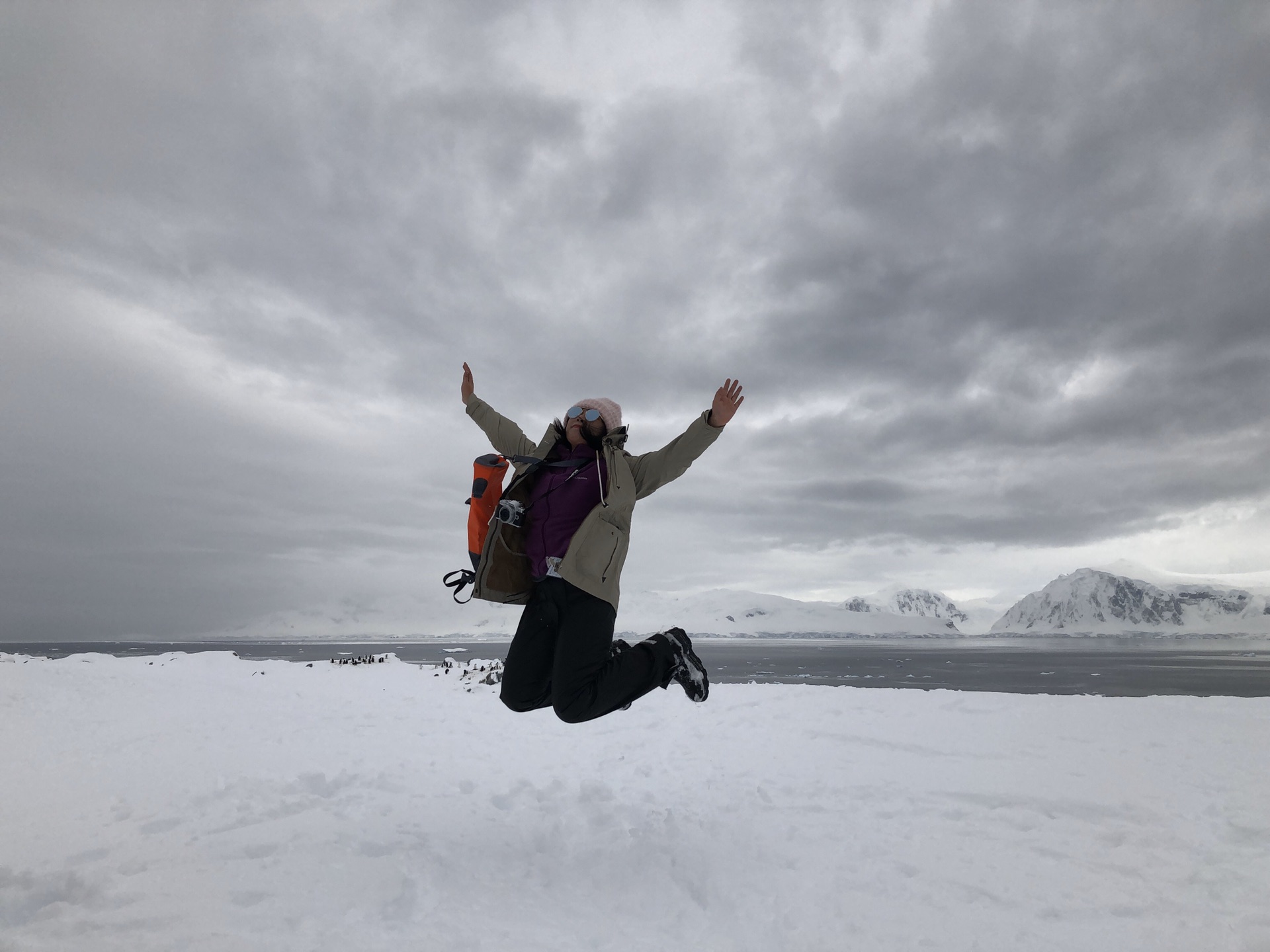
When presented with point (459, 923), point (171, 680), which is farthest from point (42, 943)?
point (171, 680)

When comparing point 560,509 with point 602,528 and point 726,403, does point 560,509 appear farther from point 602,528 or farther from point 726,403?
point 726,403

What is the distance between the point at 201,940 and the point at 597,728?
251 inches

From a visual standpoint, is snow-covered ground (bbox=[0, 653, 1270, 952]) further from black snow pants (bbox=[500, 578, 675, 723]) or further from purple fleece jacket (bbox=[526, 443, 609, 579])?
purple fleece jacket (bbox=[526, 443, 609, 579])

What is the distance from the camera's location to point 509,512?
14.7 feet

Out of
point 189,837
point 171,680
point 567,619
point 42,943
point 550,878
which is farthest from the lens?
point 171,680

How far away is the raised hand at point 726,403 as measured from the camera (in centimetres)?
469

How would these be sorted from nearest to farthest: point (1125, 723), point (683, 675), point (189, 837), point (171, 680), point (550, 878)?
point (550, 878) → point (189, 837) → point (683, 675) → point (1125, 723) → point (171, 680)

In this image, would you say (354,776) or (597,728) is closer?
(354,776)

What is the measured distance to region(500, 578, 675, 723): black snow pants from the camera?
427 centimetres

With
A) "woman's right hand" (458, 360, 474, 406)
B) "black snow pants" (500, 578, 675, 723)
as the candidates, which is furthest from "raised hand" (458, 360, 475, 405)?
"black snow pants" (500, 578, 675, 723)

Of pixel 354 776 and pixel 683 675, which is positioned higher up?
pixel 683 675

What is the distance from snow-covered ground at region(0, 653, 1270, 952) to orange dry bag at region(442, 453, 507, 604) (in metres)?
1.83

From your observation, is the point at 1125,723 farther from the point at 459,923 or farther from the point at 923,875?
the point at 459,923

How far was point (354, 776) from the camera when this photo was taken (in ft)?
18.5
